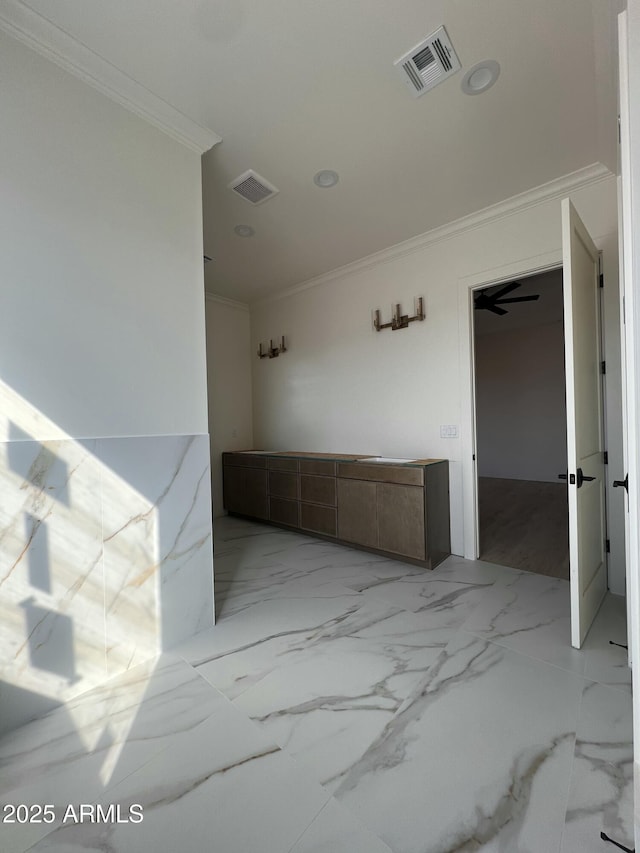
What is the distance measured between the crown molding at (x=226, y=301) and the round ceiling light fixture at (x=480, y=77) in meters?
3.42

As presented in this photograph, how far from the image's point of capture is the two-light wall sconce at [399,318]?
10.8ft

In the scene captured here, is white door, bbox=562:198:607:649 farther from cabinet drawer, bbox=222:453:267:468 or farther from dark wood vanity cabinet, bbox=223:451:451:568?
cabinet drawer, bbox=222:453:267:468

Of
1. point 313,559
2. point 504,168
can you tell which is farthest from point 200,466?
point 504,168

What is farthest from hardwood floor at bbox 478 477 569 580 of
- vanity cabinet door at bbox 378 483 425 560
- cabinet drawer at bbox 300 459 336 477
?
cabinet drawer at bbox 300 459 336 477

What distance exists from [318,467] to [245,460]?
3.87 ft

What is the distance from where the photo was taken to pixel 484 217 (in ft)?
9.48

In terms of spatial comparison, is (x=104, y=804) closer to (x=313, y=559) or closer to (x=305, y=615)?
(x=305, y=615)

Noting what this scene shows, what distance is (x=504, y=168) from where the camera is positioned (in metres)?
2.41

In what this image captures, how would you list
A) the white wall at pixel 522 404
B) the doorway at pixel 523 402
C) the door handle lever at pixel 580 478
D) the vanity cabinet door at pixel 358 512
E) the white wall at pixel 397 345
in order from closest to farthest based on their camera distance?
the door handle lever at pixel 580 478
the white wall at pixel 397 345
the vanity cabinet door at pixel 358 512
the doorway at pixel 523 402
the white wall at pixel 522 404

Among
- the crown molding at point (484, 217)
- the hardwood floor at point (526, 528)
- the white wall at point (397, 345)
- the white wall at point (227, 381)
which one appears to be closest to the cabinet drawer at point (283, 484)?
the white wall at point (397, 345)

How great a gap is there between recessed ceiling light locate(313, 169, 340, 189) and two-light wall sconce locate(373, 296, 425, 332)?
1252 millimetres

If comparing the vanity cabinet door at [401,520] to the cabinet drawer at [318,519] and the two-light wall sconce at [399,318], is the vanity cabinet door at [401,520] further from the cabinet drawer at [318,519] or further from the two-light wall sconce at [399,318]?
the two-light wall sconce at [399,318]

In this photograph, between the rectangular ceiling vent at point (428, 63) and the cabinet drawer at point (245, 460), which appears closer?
the rectangular ceiling vent at point (428, 63)

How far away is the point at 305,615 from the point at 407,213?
10.0 ft
